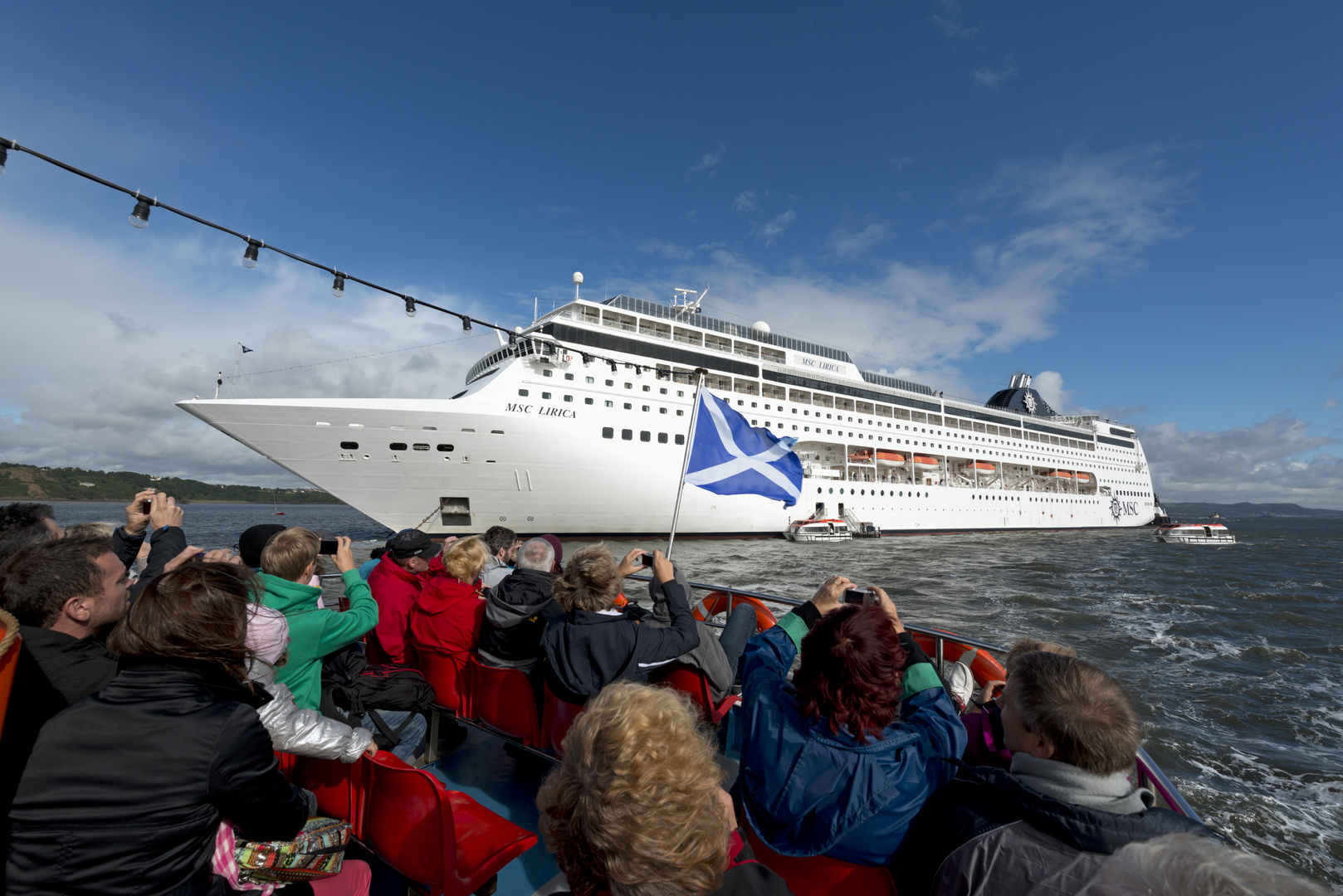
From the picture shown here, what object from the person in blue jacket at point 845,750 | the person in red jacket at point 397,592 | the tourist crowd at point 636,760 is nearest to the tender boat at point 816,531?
the person in red jacket at point 397,592

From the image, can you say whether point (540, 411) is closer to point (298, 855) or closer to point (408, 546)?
point (408, 546)

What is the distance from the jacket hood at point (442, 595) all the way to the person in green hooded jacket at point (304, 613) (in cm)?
39

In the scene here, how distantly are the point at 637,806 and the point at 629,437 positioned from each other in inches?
781

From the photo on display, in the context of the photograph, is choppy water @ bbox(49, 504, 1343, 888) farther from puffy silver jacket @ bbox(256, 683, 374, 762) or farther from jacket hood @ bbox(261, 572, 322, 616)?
jacket hood @ bbox(261, 572, 322, 616)

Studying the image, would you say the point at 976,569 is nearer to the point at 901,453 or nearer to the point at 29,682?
the point at 901,453

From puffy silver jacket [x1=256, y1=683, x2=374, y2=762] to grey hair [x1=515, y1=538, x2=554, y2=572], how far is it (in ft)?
3.93

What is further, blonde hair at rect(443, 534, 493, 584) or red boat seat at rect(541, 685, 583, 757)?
blonde hair at rect(443, 534, 493, 584)

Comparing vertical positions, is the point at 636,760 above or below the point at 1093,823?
above

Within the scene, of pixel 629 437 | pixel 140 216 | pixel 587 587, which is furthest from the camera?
pixel 629 437

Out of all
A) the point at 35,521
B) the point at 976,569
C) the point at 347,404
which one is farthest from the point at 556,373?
the point at 35,521

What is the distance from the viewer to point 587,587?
96.7 inches

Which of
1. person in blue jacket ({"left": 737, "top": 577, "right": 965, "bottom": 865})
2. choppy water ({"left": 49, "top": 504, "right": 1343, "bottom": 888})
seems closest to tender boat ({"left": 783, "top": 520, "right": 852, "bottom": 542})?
choppy water ({"left": 49, "top": 504, "right": 1343, "bottom": 888})

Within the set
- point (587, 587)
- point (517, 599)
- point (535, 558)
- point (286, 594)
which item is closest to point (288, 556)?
point (286, 594)

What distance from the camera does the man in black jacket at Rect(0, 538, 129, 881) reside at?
58.2 inches
